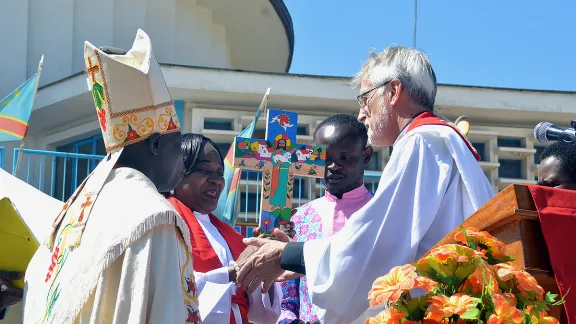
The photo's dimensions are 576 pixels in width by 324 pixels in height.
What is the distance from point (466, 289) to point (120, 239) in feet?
4.90

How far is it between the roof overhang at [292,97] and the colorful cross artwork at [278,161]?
5592 mm

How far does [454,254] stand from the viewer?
249 centimetres

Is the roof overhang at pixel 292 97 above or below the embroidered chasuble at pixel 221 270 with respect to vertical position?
above

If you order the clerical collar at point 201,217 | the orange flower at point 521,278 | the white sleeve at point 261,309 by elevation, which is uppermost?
the orange flower at point 521,278

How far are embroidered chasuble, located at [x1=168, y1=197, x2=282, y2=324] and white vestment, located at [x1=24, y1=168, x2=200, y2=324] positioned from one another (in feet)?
3.40

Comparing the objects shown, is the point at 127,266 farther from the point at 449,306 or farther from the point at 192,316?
the point at 449,306

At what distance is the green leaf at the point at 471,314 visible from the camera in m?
2.35

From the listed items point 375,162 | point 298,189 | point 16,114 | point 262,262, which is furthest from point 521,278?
point 375,162

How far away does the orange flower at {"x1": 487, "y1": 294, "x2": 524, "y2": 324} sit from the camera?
2.33m

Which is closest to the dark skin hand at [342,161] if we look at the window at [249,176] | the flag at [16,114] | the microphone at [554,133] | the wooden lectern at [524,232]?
the microphone at [554,133]

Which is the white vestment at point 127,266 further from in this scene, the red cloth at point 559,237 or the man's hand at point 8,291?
the red cloth at point 559,237

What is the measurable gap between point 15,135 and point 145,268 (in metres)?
6.07

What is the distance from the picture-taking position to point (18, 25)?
11.9 meters

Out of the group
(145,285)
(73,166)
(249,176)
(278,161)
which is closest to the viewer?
(145,285)
